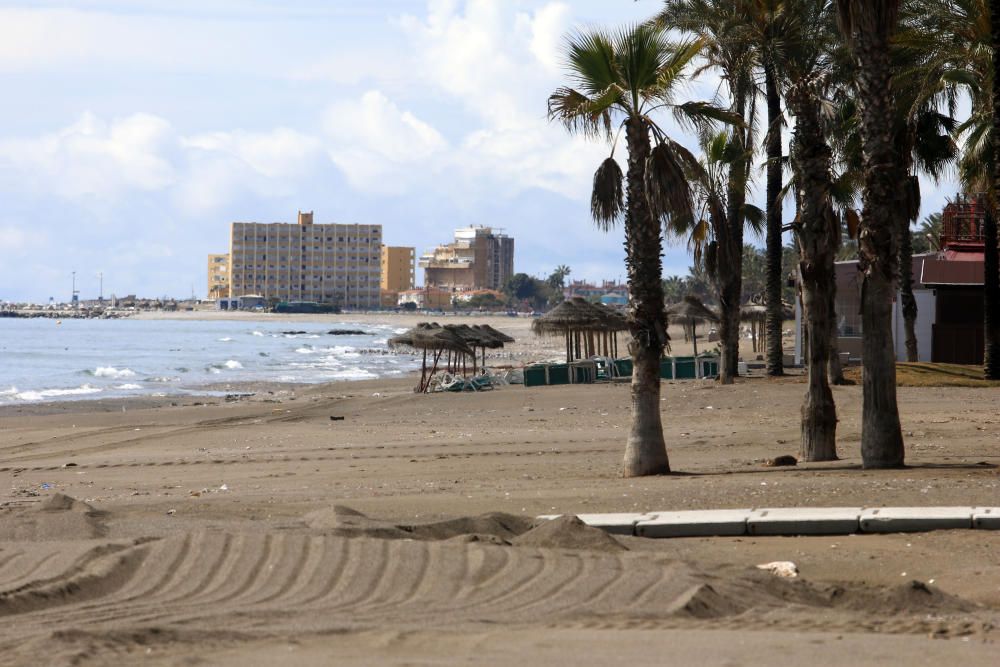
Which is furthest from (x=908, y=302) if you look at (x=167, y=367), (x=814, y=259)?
(x=167, y=367)

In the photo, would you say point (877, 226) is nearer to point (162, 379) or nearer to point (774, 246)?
point (774, 246)

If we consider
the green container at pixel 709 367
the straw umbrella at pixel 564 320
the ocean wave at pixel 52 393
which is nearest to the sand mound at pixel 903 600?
the green container at pixel 709 367

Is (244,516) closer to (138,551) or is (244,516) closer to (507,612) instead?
(138,551)

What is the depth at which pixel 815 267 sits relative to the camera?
1248cm

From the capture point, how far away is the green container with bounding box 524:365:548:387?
30859mm

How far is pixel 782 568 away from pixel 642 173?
5389 millimetres

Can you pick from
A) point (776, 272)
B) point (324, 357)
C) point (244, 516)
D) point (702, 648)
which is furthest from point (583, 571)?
point (324, 357)

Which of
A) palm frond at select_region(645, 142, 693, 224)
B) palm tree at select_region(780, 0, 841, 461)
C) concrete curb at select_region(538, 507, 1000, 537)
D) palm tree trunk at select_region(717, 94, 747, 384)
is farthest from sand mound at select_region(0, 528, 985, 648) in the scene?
palm tree trunk at select_region(717, 94, 747, 384)

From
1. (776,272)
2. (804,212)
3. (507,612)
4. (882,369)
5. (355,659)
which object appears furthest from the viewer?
(776,272)

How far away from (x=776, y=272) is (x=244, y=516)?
19.3 m

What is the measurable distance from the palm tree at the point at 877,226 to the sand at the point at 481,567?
21.9 inches

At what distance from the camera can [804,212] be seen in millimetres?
12578

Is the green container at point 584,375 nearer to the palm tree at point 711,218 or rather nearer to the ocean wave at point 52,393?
the palm tree at point 711,218

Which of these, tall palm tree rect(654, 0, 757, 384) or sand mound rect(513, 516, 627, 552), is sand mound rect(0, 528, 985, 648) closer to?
sand mound rect(513, 516, 627, 552)
